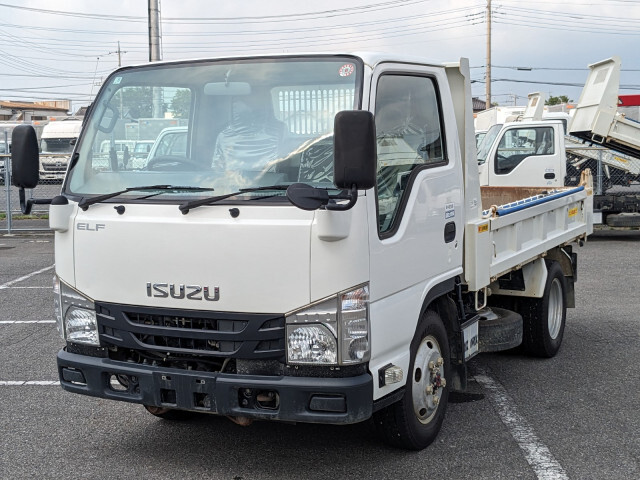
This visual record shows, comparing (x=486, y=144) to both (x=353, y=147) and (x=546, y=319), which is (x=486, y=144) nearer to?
(x=546, y=319)

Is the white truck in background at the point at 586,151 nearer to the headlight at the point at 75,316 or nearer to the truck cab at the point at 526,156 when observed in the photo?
the truck cab at the point at 526,156

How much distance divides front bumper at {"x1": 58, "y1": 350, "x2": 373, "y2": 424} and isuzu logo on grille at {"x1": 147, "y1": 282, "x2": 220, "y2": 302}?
381 mm

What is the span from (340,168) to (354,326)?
81 centimetres

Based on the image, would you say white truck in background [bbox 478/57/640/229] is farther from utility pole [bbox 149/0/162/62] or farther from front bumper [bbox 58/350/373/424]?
front bumper [bbox 58/350/373/424]

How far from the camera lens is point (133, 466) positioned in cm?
480

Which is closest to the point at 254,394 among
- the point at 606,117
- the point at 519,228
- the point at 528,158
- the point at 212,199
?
the point at 212,199

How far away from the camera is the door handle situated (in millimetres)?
5095

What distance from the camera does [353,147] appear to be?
149 inches

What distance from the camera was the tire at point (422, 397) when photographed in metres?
4.71

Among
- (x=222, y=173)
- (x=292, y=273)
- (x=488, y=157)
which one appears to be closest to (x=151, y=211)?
(x=222, y=173)

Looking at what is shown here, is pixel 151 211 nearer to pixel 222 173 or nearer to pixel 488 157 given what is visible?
pixel 222 173

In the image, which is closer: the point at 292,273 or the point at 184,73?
the point at 292,273

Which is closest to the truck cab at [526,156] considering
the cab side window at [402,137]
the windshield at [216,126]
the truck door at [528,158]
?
the truck door at [528,158]

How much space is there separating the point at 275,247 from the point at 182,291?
0.57 m
